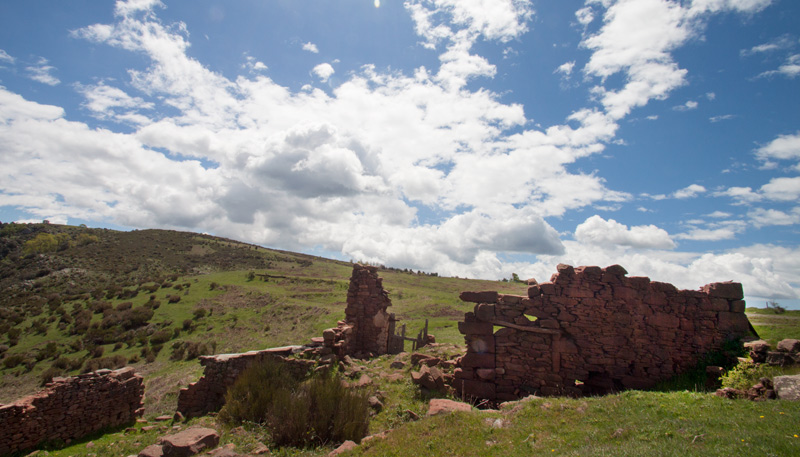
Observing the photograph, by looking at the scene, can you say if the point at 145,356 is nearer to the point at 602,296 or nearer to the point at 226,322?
the point at 226,322

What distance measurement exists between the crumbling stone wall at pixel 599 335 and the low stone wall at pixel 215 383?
6.83 meters

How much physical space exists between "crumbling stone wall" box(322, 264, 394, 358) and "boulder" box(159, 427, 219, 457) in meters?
7.91

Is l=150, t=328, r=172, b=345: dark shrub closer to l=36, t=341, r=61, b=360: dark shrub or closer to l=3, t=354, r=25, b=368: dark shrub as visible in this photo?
l=36, t=341, r=61, b=360: dark shrub

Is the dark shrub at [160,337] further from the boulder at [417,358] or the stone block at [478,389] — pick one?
the stone block at [478,389]

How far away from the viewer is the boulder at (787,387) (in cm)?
705

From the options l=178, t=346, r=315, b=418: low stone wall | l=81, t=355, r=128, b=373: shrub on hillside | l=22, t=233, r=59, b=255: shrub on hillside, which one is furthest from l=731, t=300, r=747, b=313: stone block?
l=22, t=233, r=59, b=255: shrub on hillside

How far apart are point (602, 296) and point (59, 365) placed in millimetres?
32198

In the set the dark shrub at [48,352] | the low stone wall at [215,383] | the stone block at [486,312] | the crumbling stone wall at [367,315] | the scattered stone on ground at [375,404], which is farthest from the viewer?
the dark shrub at [48,352]

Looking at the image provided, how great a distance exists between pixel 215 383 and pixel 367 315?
21.3 feet

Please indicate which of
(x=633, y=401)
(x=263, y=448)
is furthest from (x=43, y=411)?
(x=633, y=401)

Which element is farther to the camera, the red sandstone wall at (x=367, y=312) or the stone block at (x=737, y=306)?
the red sandstone wall at (x=367, y=312)

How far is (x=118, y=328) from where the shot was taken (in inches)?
1204

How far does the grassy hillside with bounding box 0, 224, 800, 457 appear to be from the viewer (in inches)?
249

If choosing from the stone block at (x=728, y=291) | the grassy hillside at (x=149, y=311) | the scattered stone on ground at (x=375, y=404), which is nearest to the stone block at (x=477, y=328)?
the scattered stone on ground at (x=375, y=404)
